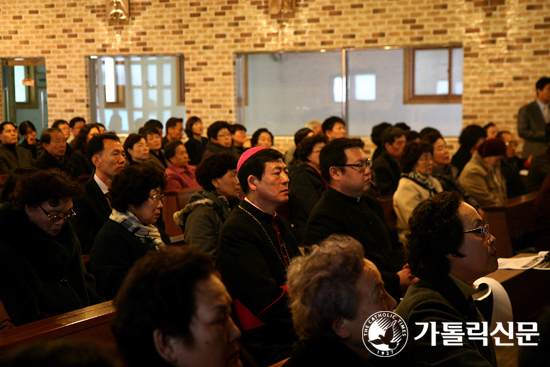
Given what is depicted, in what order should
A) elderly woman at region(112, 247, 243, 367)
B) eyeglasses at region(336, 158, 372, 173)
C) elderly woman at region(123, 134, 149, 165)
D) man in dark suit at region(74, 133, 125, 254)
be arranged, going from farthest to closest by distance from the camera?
1. elderly woman at region(123, 134, 149, 165)
2. man in dark suit at region(74, 133, 125, 254)
3. eyeglasses at region(336, 158, 372, 173)
4. elderly woman at region(112, 247, 243, 367)

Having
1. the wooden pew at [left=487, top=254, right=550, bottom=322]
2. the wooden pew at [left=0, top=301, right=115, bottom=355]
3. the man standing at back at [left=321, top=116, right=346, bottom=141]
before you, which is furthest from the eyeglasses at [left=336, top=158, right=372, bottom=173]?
the man standing at back at [left=321, top=116, right=346, bottom=141]

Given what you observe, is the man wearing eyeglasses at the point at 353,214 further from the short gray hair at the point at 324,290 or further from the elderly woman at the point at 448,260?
the short gray hair at the point at 324,290

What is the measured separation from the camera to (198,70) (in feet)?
37.9

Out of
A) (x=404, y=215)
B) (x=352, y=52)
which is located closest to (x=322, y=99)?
(x=352, y=52)

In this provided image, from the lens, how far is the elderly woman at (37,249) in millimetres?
2945

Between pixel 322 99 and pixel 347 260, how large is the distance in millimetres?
10000

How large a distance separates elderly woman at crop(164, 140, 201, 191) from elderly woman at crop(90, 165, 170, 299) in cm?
362

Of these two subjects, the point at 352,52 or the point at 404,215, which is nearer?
the point at 404,215

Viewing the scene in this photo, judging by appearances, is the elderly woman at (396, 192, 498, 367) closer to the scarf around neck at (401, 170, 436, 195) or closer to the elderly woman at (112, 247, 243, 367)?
the elderly woman at (112, 247, 243, 367)

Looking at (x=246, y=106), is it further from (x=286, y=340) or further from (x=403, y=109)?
(x=286, y=340)

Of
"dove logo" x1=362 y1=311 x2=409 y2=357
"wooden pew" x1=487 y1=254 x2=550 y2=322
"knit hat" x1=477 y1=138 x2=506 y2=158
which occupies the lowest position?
"wooden pew" x1=487 y1=254 x2=550 y2=322

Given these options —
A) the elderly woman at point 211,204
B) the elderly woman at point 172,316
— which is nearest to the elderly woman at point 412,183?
the elderly woman at point 211,204

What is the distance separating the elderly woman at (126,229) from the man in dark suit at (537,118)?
7526 millimetres

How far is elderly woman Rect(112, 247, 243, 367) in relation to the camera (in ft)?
4.80
